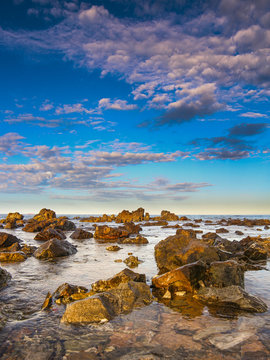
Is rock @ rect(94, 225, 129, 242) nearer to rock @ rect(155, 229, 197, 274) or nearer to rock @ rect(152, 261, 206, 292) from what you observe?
rock @ rect(155, 229, 197, 274)

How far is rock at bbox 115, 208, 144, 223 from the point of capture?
69.7 metres

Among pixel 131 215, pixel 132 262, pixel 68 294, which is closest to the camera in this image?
pixel 68 294

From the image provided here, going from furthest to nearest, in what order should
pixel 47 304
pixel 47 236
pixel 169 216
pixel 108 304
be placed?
1. pixel 169 216
2. pixel 47 236
3. pixel 47 304
4. pixel 108 304

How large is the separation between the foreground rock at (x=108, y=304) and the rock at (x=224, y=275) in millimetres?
2326

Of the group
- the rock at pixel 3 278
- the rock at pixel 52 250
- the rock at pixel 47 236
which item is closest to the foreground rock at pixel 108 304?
the rock at pixel 3 278

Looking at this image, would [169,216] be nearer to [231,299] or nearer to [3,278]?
[3,278]

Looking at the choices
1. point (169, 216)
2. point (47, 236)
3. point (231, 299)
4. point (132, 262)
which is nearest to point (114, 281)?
point (231, 299)

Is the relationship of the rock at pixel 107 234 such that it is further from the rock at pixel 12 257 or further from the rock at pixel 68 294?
the rock at pixel 68 294

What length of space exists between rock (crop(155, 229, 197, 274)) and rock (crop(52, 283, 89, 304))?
4.61 m

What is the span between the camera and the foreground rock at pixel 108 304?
5.53 meters

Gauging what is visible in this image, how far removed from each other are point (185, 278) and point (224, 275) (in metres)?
1.34

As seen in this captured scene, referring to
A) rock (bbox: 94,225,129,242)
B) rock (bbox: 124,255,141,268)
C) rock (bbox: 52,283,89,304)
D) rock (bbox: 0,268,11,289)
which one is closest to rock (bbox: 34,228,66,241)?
rock (bbox: 94,225,129,242)

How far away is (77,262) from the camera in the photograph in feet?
41.8

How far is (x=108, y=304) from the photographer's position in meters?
6.10
